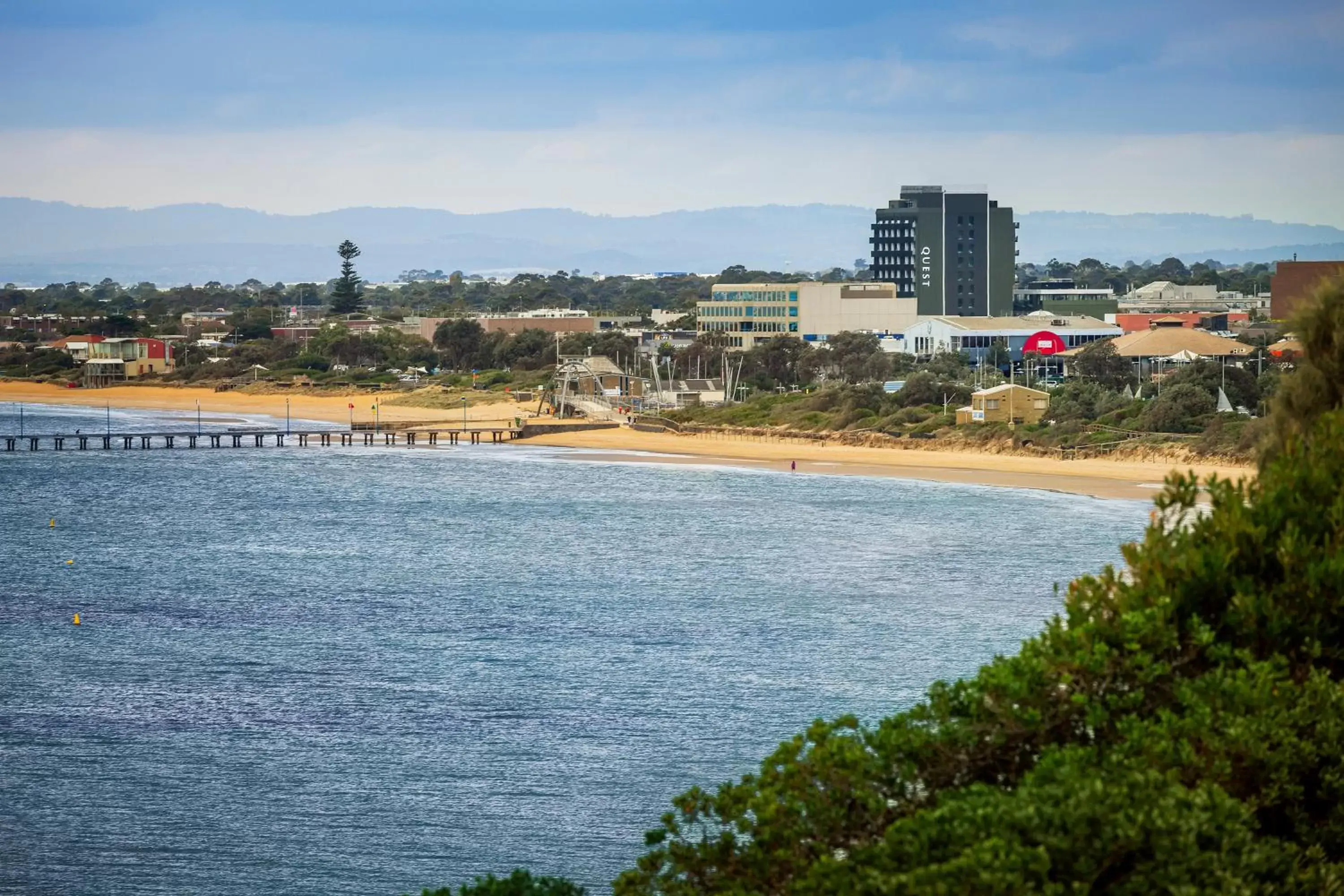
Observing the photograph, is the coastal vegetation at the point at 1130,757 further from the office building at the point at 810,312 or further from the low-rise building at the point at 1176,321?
the office building at the point at 810,312

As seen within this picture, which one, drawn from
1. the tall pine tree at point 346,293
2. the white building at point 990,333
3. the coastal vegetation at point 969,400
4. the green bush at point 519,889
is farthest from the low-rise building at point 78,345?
the green bush at point 519,889

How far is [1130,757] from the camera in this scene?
36.9 ft

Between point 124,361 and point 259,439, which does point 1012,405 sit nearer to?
point 259,439

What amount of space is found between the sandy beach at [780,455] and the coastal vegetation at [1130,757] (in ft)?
115

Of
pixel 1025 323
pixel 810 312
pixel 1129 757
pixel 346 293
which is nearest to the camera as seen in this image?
pixel 1129 757

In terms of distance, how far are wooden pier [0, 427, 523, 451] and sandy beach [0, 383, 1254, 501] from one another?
4.11m

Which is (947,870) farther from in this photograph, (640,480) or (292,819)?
(640,480)

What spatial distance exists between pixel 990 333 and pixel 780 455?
37.9m

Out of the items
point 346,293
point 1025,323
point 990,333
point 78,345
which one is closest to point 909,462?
point 990,333

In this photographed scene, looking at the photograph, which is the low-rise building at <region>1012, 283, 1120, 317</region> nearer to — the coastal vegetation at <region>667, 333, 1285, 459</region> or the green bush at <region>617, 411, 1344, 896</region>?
the coastal vegetation at <region>667, 333, 1285, 459</region>

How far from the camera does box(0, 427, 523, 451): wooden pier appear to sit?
9581cm

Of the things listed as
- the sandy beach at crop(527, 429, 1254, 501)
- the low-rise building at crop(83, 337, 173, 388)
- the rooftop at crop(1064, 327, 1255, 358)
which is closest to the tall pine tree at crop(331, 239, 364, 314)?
the low-rise building at crop(83, 337, 173, 388)

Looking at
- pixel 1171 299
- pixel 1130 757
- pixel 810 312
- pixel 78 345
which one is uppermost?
pixel 1171 299

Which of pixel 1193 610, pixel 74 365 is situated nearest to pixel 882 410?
pixel 1193 610
